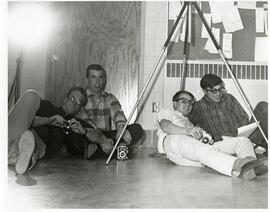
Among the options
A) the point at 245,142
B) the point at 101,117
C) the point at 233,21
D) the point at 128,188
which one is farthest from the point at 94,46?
the point at 128,188

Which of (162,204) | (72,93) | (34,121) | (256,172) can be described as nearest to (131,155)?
(72,93)

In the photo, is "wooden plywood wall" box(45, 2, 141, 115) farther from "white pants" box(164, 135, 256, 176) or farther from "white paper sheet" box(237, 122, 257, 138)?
"white paper sheet" box(237, 122, 257, 138)

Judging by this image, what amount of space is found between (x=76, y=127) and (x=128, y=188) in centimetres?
91

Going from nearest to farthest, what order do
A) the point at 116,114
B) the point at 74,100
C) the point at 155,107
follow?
1. the point at 74,100
2. the point at 116,114
3. the point at 155,107

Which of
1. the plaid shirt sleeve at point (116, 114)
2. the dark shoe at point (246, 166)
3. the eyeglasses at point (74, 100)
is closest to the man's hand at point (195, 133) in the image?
the dark shoe at point (246, 166)

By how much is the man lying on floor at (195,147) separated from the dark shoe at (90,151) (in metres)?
0.47

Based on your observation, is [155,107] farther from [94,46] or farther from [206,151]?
[206,151]

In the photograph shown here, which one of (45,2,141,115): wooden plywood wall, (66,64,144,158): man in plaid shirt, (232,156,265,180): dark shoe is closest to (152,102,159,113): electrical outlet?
(45,2,141,115): wooden plywood wall

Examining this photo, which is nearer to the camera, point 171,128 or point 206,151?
point 206,151

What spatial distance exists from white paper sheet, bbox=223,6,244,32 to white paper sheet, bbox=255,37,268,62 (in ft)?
0.66

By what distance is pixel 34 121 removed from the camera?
2211 millimetres

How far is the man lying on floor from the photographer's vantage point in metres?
1.87

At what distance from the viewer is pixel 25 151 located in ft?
5.78

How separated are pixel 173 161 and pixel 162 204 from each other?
96 cm
